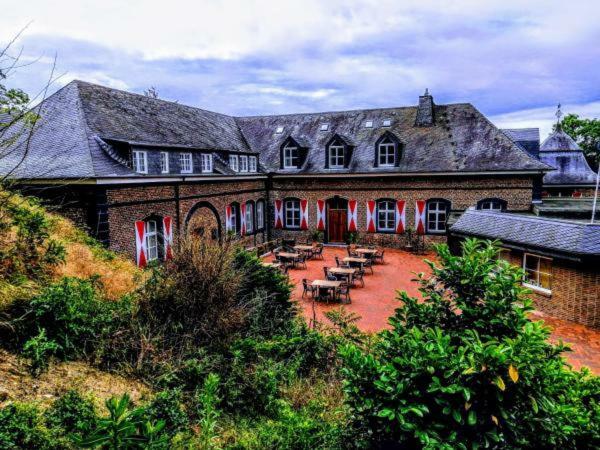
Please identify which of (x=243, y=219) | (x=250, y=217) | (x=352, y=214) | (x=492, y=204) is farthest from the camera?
(x=352, y=214)

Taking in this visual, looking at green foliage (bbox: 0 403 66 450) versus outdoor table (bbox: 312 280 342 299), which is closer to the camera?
green foliage (bbox: 0 403 66 450)

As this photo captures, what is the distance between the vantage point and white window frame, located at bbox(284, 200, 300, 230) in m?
22.3

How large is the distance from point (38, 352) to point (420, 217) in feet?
58.4

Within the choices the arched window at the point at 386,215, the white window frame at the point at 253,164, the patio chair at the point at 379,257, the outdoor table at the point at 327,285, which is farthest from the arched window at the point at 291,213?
the outdoor table at the point at 327,285

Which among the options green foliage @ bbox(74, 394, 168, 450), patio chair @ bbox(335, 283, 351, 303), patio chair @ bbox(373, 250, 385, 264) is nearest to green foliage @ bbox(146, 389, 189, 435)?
green foliage @ bbox(74, 394, 168, 450)

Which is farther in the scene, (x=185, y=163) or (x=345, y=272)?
(x=185, y=163)

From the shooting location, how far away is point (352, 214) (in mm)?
21125

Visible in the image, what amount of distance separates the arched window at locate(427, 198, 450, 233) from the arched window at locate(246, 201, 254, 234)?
918 cm

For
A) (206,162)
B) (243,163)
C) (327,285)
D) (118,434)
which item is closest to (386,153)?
(243,163)

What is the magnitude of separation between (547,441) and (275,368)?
437cm

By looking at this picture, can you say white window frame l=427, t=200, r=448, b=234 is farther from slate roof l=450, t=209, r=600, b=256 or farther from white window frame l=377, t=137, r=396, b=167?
slate roof l=450, t=209, r=600, b=256

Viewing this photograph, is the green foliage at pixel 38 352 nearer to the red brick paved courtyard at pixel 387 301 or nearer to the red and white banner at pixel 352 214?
the red brick paved courtyard at pixel 387 301

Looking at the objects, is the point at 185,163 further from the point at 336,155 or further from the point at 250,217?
the point at 336,155

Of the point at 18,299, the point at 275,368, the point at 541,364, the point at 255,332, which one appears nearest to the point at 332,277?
the point at 255,332
